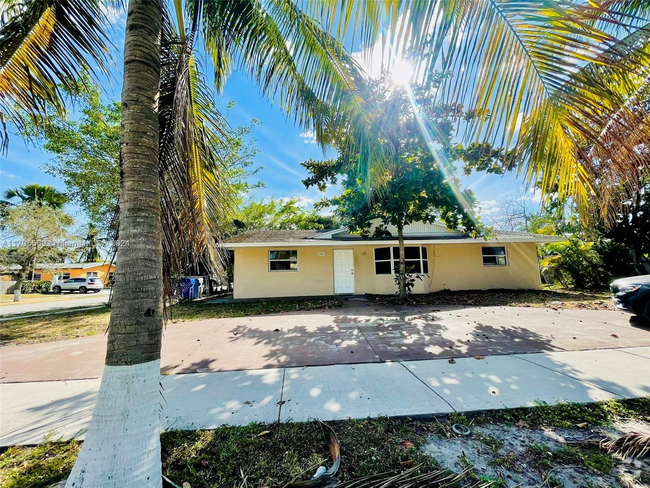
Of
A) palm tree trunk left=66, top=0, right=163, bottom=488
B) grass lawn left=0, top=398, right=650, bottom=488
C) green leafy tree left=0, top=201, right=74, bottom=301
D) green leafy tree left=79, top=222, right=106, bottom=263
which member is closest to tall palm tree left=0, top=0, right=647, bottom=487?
palm tree trunk left=66, top=0, right=163, bottom=488

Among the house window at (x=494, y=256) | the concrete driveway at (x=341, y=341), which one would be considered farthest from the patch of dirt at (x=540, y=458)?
the house window at (x=494, y=256)

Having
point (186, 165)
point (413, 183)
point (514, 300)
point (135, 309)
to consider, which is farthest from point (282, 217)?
point (135, 309)

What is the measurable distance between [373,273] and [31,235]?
26.4 meters

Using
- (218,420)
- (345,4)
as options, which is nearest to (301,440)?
(218,420)

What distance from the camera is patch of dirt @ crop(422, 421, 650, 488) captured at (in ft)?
6.42

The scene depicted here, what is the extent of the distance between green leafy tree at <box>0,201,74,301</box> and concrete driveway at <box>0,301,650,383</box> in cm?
2134

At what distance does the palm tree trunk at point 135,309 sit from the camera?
160 cm

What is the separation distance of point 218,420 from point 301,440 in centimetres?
98

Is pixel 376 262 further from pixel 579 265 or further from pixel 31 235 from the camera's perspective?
pixel 31 235

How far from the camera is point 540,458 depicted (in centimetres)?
218

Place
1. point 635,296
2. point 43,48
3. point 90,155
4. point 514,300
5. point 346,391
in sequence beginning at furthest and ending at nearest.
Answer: point 90,155, point 514,300, point 635,296, point 346,391, point 43,48

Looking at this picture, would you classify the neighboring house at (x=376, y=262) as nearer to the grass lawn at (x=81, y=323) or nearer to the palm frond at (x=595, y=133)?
the grass lawn at (x=81, y=323)

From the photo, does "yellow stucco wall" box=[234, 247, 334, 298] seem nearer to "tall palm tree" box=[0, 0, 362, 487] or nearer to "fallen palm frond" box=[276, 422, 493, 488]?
"tall palm tree" box=[0, 0, 362, 487]

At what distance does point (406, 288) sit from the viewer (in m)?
11.8
